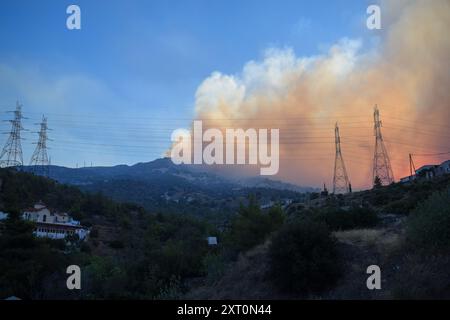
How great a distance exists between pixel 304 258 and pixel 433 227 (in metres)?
5.53

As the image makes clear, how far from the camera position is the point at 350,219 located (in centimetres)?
2628

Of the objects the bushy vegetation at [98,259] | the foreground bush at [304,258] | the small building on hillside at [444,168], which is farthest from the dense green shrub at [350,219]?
the small building on hillside at [444,168]

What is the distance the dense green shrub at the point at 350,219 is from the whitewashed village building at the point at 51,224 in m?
46.6

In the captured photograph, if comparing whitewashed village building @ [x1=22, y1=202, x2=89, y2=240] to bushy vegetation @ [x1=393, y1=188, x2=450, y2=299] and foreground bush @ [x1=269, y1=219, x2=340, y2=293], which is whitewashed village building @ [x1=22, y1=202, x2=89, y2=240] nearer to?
foreground bush @ [x1=269, y1=219, x2=340, y2=293]

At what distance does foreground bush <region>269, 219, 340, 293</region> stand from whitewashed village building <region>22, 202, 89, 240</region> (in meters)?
51.3

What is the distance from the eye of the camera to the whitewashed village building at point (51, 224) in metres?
63.3

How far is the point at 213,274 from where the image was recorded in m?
21.3

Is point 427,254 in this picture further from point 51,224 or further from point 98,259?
point 51,224

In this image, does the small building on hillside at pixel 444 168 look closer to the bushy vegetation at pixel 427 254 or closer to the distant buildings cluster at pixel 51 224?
the bushy vegetation at pixel 427 254

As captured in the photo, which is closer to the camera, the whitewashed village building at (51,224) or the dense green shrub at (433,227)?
the dense green shrub at (433,227)

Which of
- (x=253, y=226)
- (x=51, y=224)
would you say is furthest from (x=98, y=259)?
(x=51, y=224)

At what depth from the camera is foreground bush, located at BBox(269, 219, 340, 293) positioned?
15695mm

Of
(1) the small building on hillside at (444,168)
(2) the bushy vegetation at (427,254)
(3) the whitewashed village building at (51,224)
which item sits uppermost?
(1) the small building on hillside at (444,168)

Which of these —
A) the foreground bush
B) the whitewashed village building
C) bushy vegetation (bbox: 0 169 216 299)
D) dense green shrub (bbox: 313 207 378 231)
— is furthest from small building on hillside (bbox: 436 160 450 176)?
the foreground bush
